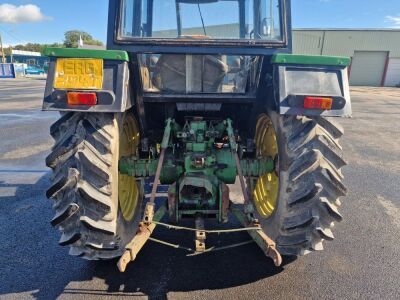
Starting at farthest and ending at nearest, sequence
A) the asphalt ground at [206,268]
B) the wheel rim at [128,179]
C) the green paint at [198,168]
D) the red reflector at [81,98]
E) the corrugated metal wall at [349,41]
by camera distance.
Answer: the corrugated metal wall at [349,41], the wheel rim at [128,179], the green paint at [198,168], the asphalt ground at [206,268], the red reflector at [81,98]

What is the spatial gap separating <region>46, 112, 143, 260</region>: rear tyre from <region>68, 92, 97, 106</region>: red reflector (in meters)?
0.20

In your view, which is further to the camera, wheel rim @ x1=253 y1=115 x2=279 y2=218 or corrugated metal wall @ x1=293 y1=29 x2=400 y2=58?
corrugated metal wall @ x1=293 y1=29 x2=400 y2=58

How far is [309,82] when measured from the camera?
8.28ft

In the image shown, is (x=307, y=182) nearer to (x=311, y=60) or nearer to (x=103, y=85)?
(x=311, y=60)

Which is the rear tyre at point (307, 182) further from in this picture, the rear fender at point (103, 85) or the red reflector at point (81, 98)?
the red reflector at point (81, 98)

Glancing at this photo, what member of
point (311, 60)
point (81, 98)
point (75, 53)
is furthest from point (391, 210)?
point (75, 53)

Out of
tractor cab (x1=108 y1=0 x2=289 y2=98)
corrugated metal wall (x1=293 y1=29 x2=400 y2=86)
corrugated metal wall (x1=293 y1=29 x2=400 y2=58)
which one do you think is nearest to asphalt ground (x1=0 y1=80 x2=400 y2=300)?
tractor cab (x1=108 y1=0 x2=289 y2=98)

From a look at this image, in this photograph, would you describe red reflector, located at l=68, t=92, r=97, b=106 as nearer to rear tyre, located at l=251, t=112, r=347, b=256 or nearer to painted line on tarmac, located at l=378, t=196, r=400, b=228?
rear tyre, located at l=251, t=112, r=347, b=256

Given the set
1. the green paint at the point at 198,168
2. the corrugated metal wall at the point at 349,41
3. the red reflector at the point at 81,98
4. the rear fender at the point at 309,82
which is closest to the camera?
the red reflector at the point at 81,98

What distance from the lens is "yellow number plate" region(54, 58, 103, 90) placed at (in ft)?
7.96

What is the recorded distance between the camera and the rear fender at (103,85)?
2.40 meters

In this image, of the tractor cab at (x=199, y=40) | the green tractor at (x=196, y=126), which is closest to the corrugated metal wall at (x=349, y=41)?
the tractor cab at (x=199, y=40)

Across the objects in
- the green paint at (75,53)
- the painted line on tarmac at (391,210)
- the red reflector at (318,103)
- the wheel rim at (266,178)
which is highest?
the green paint at (75,53)

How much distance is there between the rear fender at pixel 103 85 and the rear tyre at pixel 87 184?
20 cm
